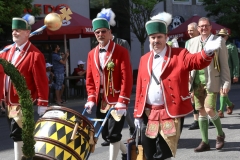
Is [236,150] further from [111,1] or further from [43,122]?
[111,1]

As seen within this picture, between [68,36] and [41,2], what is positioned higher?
[41,2]

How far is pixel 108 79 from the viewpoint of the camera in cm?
594

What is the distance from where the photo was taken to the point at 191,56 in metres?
4.80

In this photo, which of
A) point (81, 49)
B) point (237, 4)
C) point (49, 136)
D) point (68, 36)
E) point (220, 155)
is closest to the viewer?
point (49, 136)

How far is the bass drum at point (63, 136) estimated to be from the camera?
4.48 meters

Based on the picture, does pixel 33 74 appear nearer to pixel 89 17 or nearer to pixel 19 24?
pixel 19 24

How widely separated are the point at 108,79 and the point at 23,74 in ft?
3.40

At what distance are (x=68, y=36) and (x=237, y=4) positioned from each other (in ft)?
33.5

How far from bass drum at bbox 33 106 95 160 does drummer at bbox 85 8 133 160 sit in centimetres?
107

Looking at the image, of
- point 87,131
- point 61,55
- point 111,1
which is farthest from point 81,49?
point 87,131

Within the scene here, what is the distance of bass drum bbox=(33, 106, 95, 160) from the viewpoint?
14.7 ft

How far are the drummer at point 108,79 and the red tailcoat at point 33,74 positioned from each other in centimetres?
59

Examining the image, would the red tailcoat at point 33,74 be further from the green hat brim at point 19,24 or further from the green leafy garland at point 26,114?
the green leafy garland at point 26,114

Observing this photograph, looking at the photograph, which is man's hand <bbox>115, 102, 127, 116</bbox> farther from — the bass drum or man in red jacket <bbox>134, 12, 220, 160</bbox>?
the bass drum
